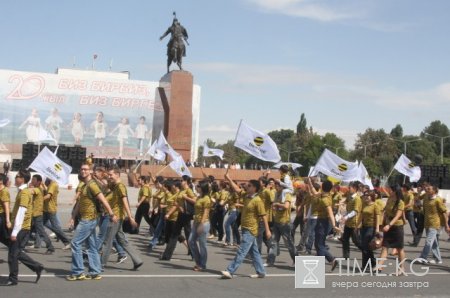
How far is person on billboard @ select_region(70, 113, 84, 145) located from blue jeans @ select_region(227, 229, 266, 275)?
46304 mm

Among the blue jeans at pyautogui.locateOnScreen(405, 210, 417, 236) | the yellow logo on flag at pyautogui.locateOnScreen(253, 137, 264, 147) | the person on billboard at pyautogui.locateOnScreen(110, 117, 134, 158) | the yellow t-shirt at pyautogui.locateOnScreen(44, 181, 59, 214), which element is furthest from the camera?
the person on billboard at pyautogui.locateOnScreen(110, 117, 134, 158)

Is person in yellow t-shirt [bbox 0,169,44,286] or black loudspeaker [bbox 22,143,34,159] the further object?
black loudspeaker [bbox 22,143,34,159]

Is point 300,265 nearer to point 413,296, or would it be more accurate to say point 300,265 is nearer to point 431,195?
point 413,296

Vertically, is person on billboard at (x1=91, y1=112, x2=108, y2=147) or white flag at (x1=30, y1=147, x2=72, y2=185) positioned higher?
person on billboard at (x1=91, y1=112, x2=108, y2=147)

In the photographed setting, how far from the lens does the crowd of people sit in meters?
8.87

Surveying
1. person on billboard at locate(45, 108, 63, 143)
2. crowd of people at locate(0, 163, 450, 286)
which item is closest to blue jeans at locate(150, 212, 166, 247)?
crowd of people at locate(0, 163, 450, 286)

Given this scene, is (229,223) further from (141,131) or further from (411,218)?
(141,131)

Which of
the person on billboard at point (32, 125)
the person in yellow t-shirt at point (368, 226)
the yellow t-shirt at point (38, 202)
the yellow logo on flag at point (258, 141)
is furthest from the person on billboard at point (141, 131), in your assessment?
the person in yellow t-shirt at point (368, 226)

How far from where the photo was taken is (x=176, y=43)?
49750 millimetres

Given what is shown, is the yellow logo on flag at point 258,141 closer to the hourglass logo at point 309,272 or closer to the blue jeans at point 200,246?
the blue jeans at point 200,246

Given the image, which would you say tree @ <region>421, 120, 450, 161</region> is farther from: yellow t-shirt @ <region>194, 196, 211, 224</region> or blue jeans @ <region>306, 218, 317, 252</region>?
yellow t-shirt @ <region>194, 196, 211, 224</region>

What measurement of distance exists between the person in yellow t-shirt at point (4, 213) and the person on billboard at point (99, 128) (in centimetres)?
4660

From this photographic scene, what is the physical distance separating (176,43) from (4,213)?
42084mm

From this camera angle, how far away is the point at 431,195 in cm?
1207
